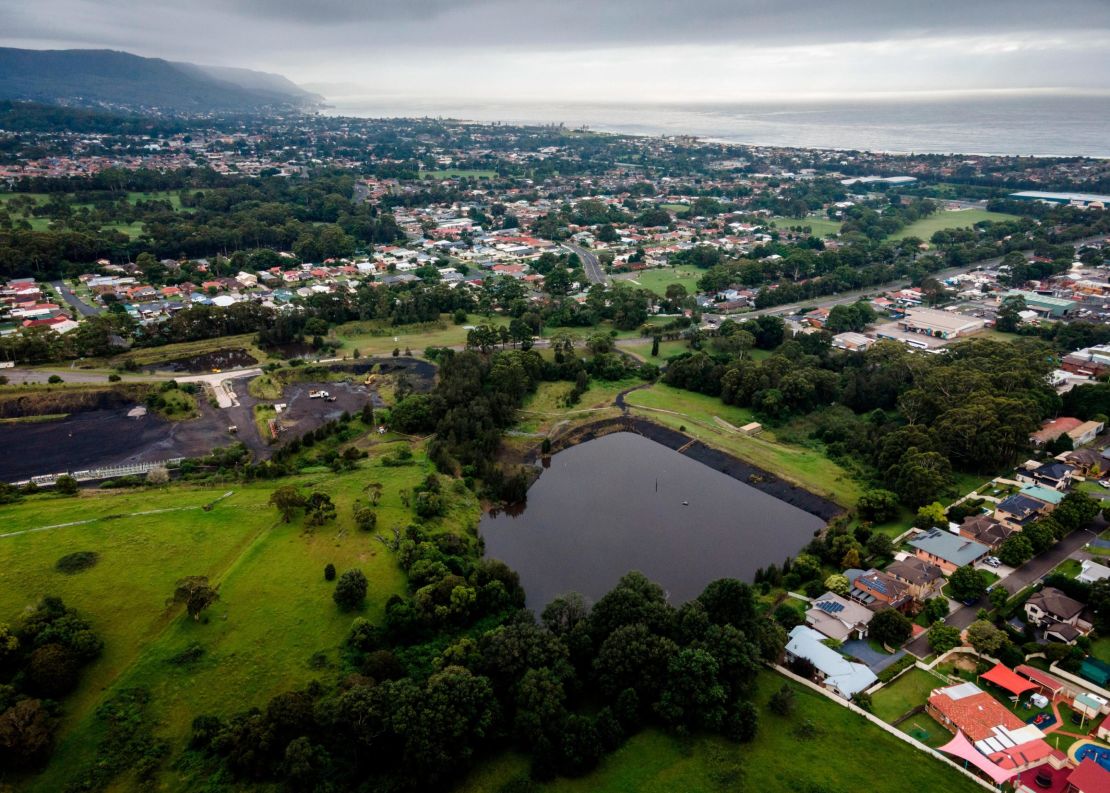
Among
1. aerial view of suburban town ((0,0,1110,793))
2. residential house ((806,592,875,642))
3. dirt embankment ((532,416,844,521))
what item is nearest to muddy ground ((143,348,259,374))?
aerial view of suburban town ((0,0,1110,793))

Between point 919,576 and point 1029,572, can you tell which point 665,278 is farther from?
point 919,576

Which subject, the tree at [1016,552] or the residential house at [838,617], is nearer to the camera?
the residential house at [838,617]

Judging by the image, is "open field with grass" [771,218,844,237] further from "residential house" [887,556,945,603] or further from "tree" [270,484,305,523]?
"tree" [270,484,305,523]

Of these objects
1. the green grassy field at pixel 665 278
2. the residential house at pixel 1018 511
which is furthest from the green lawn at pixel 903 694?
the green grassy field at pixel 665 278

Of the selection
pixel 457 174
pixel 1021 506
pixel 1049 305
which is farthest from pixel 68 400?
pixel 457 174

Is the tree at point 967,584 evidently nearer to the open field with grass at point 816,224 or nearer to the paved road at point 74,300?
the paved road at point 74,300

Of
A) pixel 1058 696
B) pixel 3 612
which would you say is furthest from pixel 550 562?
pixel 3 612
